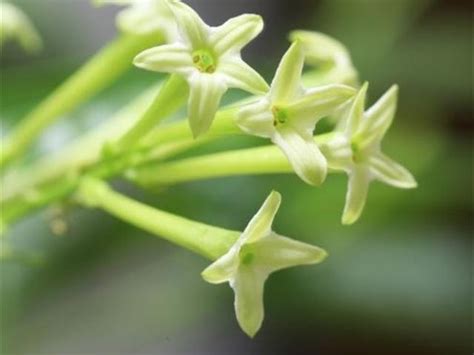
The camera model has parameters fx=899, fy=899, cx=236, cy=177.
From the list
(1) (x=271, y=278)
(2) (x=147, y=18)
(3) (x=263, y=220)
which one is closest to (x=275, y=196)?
(3) (x=263, y=220)

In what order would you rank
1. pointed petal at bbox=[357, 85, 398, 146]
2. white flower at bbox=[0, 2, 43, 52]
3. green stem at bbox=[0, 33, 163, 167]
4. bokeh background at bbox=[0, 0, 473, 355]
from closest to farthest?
pointed petal at bbox=[357, 85, 398, 146]
green stem at bbox=[0, 33, 163, 167]
white flower at bbox=[0, 2, 43, 52]
bokeh background at bbox=[0, 0, 473, 355]

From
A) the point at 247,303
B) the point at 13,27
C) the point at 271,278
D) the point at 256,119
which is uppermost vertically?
the point at 13,27

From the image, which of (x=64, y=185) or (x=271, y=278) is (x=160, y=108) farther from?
(x=271, y=278)

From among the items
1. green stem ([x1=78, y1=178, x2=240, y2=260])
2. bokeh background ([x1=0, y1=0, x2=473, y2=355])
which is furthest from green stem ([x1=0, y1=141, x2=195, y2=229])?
bokeh background ([x1=0, y1=0, x2=473, y2=355])

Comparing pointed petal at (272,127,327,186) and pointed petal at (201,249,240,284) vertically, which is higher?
pointed petal at (272,127,327,186)

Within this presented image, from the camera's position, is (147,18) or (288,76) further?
(147,18)

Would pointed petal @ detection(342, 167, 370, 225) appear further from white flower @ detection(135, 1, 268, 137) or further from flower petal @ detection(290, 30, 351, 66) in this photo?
flower petal @ detection(290, 30, 351, 66)

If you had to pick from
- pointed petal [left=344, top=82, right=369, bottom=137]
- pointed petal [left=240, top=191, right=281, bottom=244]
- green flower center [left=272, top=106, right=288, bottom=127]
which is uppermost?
pointed petal [left=344, top=82, right=369, bottom=137]
